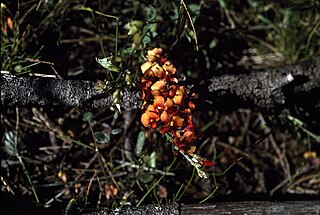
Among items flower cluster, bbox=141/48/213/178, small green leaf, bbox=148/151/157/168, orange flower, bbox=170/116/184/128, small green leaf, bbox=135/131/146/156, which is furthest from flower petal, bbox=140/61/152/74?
small green leaf, bbox=148/151/157/168

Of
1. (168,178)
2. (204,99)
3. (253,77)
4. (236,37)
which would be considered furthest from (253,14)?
→ (168,178)

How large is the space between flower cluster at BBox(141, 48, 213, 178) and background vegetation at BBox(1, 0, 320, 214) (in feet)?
0.43

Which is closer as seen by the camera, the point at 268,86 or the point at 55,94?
the point at 55,94

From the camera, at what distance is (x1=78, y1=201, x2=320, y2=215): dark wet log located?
6.07ft

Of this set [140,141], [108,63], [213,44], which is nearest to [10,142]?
[140,141]

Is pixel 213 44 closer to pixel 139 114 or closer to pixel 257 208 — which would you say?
pixel 139 114

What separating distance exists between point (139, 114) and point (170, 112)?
62 cm

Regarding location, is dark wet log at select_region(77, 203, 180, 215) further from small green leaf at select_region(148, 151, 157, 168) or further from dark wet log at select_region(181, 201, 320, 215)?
small green leaf at select_region(148, 151, 157, 168)

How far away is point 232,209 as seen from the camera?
186cm

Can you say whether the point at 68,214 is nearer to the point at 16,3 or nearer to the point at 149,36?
the point at 149,36

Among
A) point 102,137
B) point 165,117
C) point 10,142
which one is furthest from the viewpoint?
point 10,142

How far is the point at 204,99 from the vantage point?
6.91ft

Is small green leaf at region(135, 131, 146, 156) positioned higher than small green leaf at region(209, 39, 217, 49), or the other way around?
small green leaf at region(209, 39, 217, 49)

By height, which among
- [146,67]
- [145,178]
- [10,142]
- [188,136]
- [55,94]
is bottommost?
[145,178]
